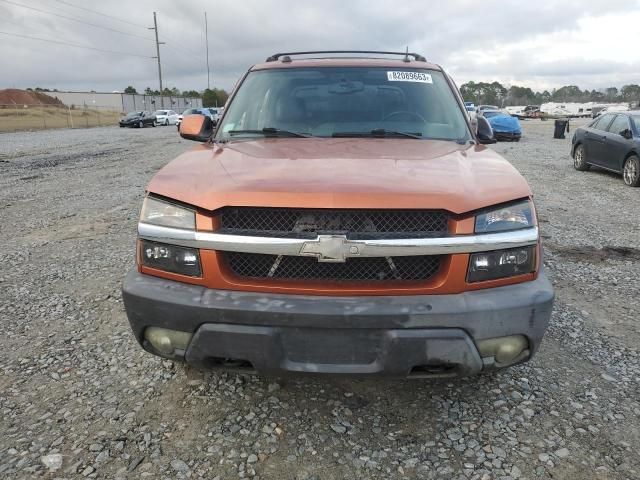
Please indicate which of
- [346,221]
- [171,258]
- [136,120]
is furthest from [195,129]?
[136,120]

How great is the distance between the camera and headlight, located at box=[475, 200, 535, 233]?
7.34 ft

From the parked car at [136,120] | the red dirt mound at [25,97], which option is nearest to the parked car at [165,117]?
the parked car at [136,120]

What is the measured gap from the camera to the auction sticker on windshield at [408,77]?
367cm

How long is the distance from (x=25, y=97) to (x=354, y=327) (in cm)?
8719

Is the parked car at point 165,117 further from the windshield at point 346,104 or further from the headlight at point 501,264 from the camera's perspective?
the headlight at point 501,264

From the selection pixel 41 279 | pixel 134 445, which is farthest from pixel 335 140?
pixel 41 279

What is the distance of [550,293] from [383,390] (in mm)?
1075

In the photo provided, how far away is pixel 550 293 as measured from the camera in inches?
89.0

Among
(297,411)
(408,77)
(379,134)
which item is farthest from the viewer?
(408,77)

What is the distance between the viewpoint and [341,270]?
226 centimetres

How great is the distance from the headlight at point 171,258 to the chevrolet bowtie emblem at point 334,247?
53cm

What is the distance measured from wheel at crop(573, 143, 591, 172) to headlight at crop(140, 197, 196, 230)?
13.0 meters

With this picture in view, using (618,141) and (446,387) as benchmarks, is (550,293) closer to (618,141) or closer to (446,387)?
(446,387)

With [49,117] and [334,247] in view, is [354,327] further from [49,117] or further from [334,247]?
[49,117]
